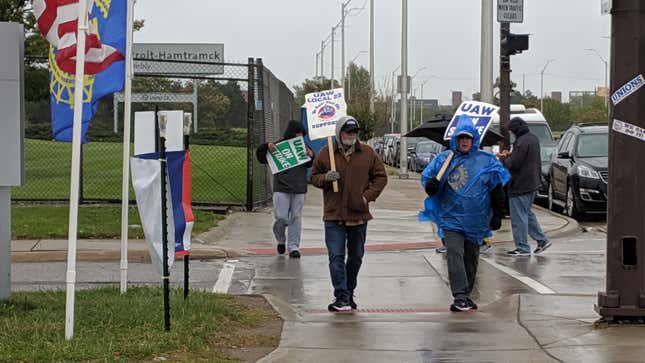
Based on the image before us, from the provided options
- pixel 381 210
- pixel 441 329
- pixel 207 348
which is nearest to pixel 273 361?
pixel 207 348

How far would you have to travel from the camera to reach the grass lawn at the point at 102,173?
20.6 metres

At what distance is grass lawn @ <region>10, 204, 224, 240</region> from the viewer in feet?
48.9

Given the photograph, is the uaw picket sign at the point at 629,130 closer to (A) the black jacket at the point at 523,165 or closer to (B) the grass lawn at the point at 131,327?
(B) the grass lawn at the point at 131,327

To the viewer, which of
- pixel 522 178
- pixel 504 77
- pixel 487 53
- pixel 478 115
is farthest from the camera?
pixel 487 53

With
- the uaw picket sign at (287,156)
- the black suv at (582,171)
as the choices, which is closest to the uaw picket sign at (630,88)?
the uaw picket sign at (287,156)

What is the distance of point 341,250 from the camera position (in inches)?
386

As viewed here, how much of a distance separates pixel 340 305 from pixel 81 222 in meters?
7.27

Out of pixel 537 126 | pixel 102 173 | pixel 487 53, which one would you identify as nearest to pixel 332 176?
pixel 487 53

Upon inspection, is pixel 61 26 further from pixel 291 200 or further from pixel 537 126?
pixel 537 126

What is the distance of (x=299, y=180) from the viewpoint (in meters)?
14.0

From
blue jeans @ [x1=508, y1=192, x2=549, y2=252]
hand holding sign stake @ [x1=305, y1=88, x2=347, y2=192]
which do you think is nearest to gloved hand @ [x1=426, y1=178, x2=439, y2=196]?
hand holding sign stake @ [x1=305, y1=88, x2=347, y2=192]

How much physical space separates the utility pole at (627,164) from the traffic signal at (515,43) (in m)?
10.0

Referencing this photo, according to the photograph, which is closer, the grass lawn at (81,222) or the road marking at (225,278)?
the road marking at (225,278)

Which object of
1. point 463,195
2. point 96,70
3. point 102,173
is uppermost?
point 96,70
